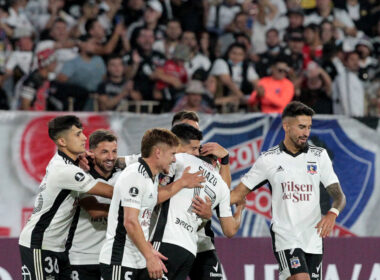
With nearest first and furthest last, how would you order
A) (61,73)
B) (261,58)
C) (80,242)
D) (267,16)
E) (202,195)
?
(202,195)
(80,242)
(61,73)
(261,58)
(267,16)

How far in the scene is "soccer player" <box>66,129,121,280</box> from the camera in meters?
7.70

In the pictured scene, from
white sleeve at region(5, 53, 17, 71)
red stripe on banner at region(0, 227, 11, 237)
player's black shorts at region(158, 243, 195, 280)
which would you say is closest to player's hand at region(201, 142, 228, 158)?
player's black shorts at region(158, 243, 195, 280)

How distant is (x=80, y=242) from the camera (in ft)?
25.5

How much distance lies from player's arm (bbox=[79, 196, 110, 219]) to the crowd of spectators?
205 inches

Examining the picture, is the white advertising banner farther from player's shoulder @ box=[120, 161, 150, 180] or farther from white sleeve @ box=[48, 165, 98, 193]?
player's shoulder @ box=[120, 161, 150, 180]

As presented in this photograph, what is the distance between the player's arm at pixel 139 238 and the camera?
6.48 m

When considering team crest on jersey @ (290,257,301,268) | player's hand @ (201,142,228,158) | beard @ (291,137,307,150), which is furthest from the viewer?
beard @ (291,137,307,150)

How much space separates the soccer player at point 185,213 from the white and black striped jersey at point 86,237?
0.87 metres

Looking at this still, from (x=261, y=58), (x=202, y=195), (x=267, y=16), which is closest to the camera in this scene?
(x=202, y=195)

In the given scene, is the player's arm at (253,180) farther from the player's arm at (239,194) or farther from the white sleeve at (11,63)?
the white sleeve at (11,63)

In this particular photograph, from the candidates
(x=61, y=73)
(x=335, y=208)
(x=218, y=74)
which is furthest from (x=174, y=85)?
(x=335, y=208)

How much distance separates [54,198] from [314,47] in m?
8.47

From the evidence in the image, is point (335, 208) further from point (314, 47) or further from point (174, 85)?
point (314, 47)

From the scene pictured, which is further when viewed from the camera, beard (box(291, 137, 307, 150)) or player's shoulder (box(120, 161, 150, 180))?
beard (box(291, 137, 307, 150))
